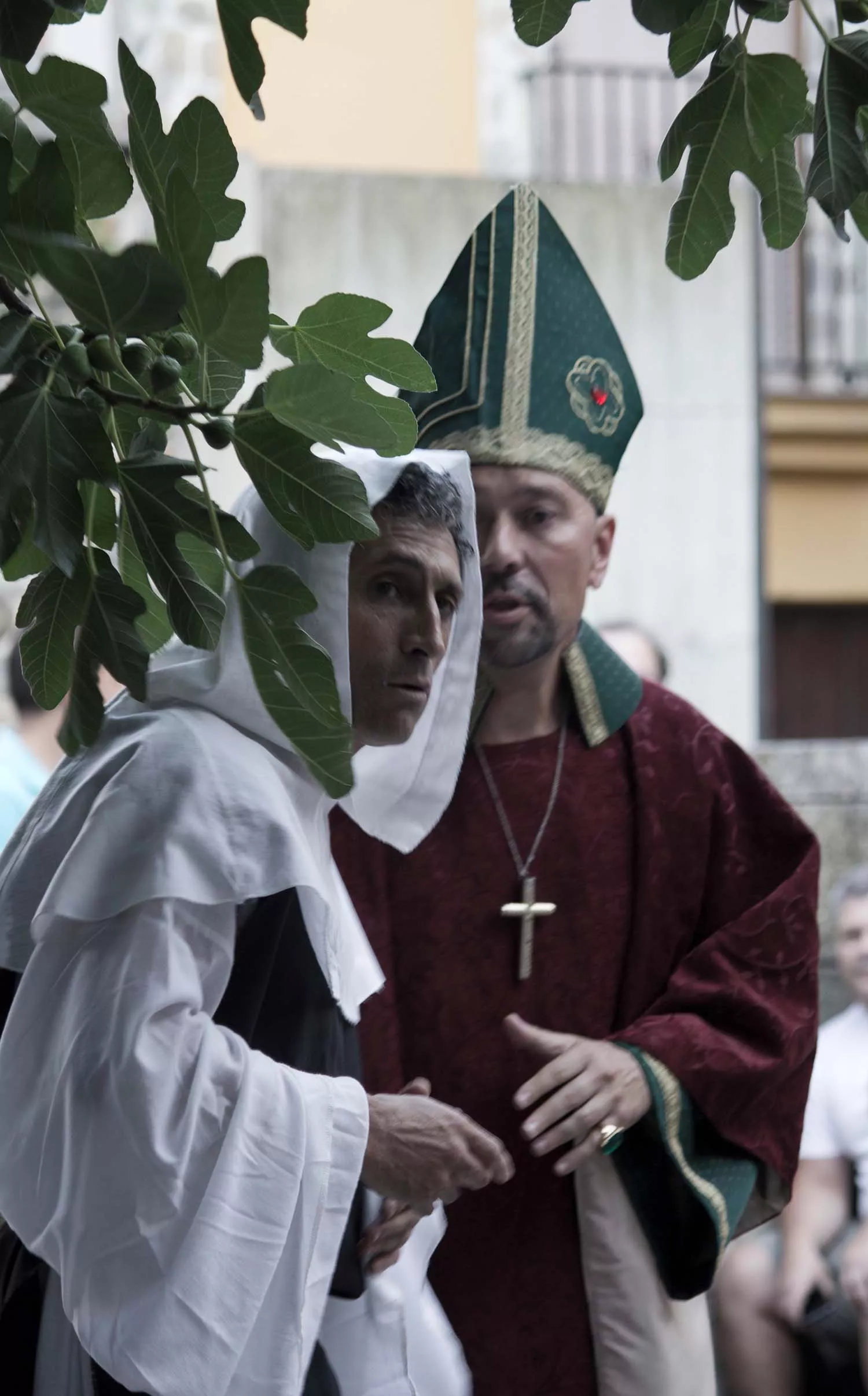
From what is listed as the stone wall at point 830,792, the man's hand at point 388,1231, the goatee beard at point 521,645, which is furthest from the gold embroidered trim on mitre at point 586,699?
the stone wall at point 830,792

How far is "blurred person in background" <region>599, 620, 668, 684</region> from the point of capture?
4.74 m

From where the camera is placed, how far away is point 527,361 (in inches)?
119

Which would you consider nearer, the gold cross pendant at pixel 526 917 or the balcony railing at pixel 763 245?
the gold cross pendant at pixel 526 917

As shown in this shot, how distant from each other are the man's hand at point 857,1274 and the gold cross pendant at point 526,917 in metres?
1.48

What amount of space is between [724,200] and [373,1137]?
104cm

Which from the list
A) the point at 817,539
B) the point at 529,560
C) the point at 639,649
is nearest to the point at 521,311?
the point at 529,560

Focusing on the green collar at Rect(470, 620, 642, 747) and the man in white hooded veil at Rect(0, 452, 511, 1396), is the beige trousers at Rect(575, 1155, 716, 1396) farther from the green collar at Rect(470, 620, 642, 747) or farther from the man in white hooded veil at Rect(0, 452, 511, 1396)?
the green collar at Rect(470, 620, 642, 747)

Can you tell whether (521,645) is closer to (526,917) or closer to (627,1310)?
(526,917)

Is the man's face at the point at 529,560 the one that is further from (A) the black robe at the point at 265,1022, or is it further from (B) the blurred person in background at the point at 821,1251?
(B) the blurred person in background at the point at 821,1251

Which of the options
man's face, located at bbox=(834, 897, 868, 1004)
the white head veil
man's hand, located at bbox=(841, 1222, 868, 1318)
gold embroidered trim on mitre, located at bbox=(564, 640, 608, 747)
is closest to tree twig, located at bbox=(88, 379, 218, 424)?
the white head veil

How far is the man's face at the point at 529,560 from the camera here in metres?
2.81

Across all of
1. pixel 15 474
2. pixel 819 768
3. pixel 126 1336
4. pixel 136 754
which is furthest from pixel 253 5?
pixel 819 768

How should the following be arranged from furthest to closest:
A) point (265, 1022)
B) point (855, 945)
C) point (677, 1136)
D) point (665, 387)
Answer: point (665, 387), point (855, 945), point (677, 1136), point (265, 1022)

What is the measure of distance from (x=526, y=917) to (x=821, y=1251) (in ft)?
5.41
